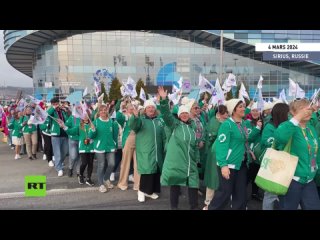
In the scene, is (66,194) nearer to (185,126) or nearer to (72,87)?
(185,126)

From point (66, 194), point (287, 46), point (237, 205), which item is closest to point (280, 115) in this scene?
point (237, 205)

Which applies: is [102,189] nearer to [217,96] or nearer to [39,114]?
[39,114]

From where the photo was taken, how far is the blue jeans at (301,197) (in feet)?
11.0

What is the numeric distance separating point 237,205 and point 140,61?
43.5m

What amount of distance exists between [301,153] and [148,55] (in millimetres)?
44177

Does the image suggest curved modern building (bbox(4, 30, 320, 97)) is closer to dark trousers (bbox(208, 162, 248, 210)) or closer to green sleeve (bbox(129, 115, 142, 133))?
green sleeve (bbox(129, 115, 142, 133))

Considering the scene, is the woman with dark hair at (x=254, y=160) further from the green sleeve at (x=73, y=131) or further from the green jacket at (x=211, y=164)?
the green sleeve at (x=73, y=131)

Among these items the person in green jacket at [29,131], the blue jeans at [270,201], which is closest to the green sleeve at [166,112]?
the blue jeans at [270,201]

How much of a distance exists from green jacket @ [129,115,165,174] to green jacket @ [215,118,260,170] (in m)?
1.64

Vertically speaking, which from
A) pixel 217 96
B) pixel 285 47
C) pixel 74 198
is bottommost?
pixel 74 198

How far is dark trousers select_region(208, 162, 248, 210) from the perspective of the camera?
403 centimetres

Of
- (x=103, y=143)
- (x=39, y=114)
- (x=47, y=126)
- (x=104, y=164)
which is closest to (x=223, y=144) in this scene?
(x=103, y=143)

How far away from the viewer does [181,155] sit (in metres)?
4.60

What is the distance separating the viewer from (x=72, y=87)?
45438 millimetres
